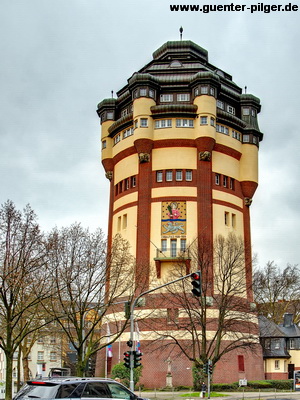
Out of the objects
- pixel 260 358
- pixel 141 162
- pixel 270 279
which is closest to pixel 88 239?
pixel 141 162

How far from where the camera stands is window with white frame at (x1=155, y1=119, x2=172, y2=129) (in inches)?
2738

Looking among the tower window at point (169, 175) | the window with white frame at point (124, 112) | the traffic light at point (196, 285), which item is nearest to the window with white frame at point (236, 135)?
the tower window at point (169, 175)

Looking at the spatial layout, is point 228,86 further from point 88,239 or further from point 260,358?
point 88,239

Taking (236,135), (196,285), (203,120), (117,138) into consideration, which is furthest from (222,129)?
(196,285)

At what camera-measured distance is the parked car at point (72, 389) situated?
17766 mm

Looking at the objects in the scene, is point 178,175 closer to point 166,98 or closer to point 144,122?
point 144,122

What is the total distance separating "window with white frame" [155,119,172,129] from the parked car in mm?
51928

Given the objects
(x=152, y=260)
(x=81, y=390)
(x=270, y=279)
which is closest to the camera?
(x=81, y=390)

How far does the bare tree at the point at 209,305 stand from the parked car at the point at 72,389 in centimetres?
3131

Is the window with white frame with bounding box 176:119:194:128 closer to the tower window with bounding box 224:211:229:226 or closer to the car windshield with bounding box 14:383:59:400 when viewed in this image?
the tower window with bounding box 224:211:229:226

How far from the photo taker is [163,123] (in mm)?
69812

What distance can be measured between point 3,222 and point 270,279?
59573mm

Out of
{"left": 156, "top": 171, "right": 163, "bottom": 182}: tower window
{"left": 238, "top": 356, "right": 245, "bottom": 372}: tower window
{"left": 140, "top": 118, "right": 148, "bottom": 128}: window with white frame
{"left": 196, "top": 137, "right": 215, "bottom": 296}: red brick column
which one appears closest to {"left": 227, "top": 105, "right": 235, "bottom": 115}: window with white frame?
{"left": 196, "top": 137, "right": 215, "bottom": 296}: red brick column

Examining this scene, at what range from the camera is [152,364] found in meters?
61.8
